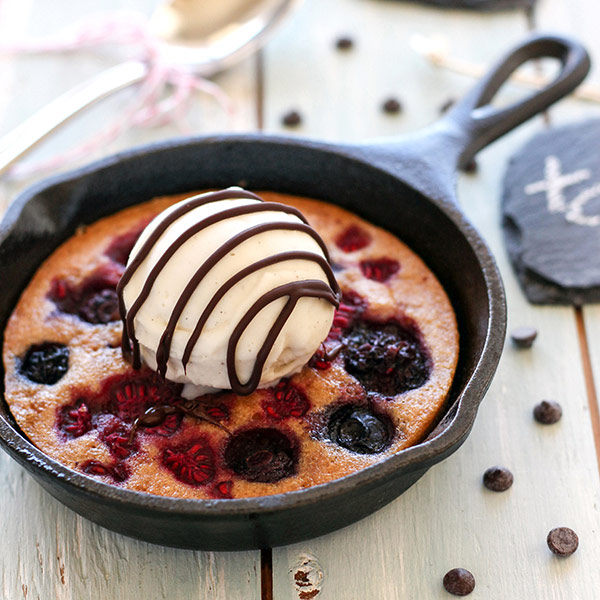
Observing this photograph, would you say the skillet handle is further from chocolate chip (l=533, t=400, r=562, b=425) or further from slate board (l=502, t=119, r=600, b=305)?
chocolate chip (l=533, t=400, r=562, b=425)

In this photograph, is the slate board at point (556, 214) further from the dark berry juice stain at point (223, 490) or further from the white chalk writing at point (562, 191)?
the dark berry juice stain at point (223, 490)

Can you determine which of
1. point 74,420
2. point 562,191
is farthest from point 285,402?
point 562,191

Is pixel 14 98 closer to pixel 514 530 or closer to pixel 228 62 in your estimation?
pixel 228 62

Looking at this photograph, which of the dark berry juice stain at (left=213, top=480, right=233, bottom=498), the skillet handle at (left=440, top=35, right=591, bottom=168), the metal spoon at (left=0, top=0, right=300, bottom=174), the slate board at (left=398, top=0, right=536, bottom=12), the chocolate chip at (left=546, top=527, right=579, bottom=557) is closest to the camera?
the dark berry juice stain at (left=213, top=480, right=233, bottom=498)

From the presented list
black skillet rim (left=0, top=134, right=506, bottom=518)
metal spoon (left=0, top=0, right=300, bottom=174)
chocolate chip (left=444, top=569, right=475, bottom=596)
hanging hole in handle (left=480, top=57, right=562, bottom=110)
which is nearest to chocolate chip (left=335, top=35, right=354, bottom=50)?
metal spoon (left=0, top=0, right=300, bottom=174)

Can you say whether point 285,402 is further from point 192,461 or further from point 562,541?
point 562,541

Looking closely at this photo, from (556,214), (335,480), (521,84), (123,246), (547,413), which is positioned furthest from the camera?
(521,84)
